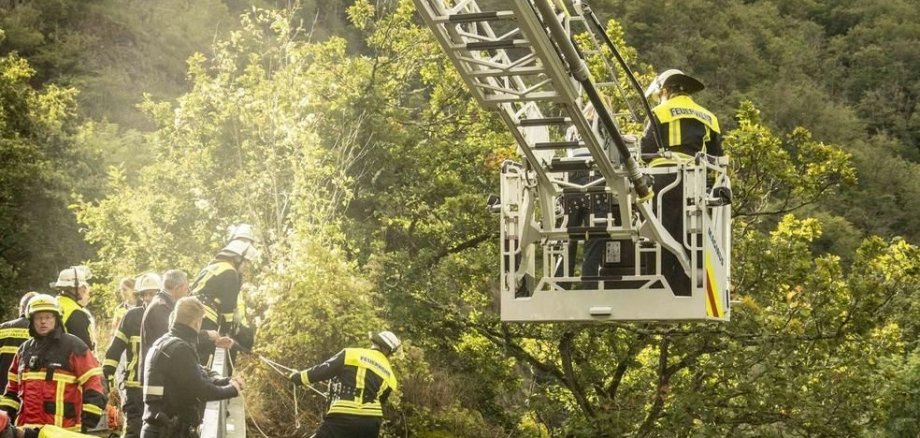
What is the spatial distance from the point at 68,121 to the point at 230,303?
1279 inches

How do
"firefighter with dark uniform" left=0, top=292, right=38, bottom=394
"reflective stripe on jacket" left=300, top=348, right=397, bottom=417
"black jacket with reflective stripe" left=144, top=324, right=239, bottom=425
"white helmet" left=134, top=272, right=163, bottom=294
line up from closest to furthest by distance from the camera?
"black jacket with reflective stripe" left=144, top=324, right=239, bottom=425 < "firefighter with dark uniform" left=0, top=292, right=38, bottom=394 < "reflective stripe on jacket" left=300, top=348, right=397, bottom=417 < "white helmet" left=134, top=272, right=163, bottom=294

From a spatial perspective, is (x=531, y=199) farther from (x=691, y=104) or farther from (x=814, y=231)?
(x=814, y=231)

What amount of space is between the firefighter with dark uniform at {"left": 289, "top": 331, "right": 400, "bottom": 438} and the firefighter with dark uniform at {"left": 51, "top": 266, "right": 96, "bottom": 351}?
1656mm

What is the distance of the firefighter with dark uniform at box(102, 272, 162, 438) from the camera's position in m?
11.2

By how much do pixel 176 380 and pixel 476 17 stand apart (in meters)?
2.96

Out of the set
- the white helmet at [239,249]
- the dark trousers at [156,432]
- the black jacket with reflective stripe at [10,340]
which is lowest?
the dark trousers at [156,432]

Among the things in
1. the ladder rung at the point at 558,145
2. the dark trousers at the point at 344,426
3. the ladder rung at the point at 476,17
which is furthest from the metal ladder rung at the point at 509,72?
the dark trousers at the point at 344,426

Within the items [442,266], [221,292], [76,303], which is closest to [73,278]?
[76,303]

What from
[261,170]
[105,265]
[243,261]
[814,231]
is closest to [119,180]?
[105,265]

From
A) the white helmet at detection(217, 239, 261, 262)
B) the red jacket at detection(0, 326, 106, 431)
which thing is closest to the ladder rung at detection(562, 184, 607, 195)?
the white helmet at detection(217, 239, 261, 262)

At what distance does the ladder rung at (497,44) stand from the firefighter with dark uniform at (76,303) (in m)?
3.85

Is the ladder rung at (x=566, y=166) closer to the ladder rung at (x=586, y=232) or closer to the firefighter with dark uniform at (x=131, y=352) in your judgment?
the ladder rung at (x=586, y=232)

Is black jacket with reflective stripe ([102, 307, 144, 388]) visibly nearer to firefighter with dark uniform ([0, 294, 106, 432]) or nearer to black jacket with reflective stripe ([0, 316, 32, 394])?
black jacket with reflective stripe ([0, 316, 32, 394])

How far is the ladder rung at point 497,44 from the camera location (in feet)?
32.4
